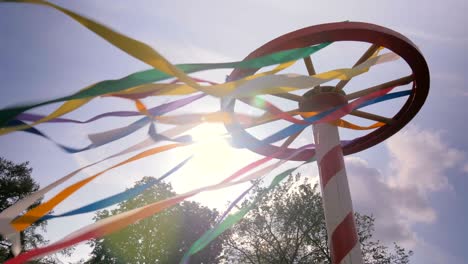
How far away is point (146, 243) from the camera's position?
2214 centimetres

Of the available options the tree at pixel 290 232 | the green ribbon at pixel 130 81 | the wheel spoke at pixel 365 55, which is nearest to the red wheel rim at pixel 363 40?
the wheel spoke at pixel 365 55

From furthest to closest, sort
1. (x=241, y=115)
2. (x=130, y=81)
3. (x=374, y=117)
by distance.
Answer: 1. (x=374, y=117)
2. (x=241, y=115)
3. (x=130, y=81)

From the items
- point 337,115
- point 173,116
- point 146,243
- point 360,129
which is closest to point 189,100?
point 173,116

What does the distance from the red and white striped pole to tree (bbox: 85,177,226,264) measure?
19.0m

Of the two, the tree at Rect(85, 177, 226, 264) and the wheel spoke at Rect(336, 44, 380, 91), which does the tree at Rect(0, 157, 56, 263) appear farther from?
the wheel spoke at Rect(336, 44, 380, 91)

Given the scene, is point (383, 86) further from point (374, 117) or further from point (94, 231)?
point (94, 231)

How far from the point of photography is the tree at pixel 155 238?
21672mm

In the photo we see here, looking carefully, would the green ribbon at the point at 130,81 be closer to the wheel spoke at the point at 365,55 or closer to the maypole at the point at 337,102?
the maypole at the point at 337,102

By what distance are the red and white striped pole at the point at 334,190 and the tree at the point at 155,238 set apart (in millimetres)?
19049

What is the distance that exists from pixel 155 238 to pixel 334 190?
21.5 meters

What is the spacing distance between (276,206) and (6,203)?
15392mm

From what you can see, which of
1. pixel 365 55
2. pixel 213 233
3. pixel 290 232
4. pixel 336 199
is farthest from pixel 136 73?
pixel 290 232

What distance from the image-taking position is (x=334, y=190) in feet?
9.73

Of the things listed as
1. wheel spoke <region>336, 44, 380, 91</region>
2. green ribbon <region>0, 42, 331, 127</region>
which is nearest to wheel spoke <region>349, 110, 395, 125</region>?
wheel spoke <region>336, 44, 380, 91</region>
